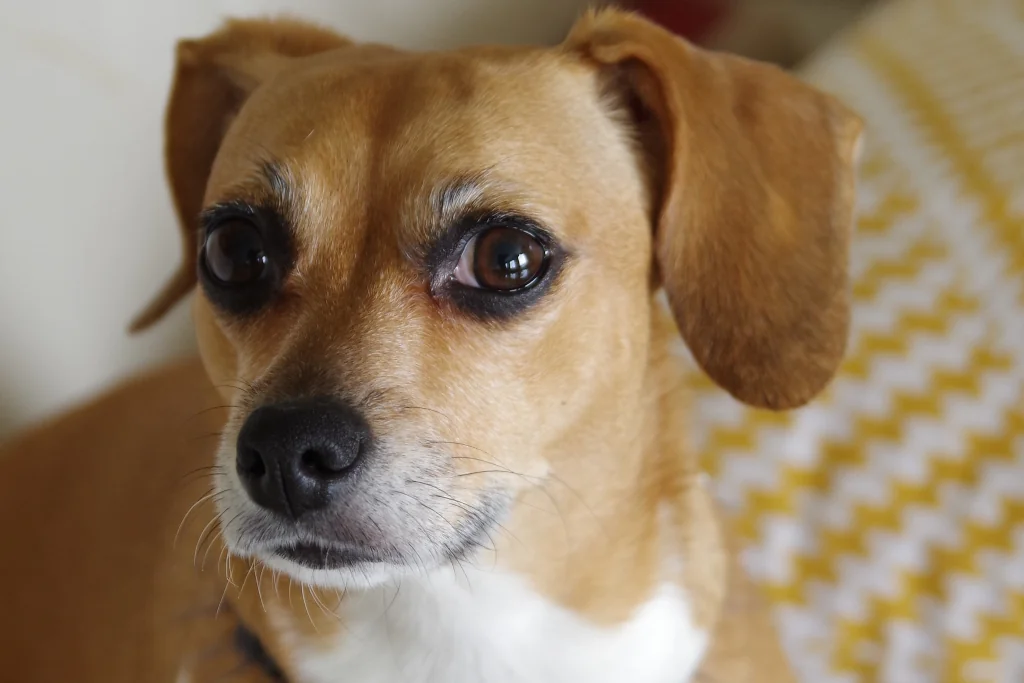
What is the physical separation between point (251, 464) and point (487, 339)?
0.80 feet

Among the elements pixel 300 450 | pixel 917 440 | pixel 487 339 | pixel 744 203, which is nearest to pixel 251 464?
pixel 300 450

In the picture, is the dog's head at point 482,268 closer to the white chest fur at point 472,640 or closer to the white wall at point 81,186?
the white chest fur at point 472,640

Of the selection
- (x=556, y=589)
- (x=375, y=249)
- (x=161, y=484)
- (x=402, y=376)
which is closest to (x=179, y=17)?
(x=161, y=484)

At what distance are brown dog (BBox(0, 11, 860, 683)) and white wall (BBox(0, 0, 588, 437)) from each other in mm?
484

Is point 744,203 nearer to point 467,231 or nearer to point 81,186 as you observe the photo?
point 467,231

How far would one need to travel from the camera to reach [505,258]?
85 cm

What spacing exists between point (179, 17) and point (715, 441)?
4.03ft

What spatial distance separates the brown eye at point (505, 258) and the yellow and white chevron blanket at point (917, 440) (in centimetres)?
71

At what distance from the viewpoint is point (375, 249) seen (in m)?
0.86

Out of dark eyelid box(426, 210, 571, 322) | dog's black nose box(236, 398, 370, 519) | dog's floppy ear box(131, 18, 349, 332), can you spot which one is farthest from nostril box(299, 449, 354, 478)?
dog's floppy ear box(131, 18, 349, 332)

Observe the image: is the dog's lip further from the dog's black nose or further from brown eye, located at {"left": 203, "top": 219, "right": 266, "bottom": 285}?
brown eye, located at {"left": 203, "top": 219, "right": 266, "bottom": 285}

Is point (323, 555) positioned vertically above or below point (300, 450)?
below

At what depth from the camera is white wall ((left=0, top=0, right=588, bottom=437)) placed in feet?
4.88

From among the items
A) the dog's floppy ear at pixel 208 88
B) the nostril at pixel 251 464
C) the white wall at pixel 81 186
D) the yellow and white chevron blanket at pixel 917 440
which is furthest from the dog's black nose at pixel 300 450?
the white wall at pixel 81 186
